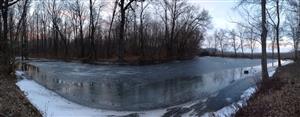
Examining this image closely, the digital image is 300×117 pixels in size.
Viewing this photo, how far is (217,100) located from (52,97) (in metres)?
7.31

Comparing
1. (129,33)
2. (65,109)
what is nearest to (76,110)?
(65,109)

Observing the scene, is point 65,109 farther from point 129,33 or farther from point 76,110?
point 129,33

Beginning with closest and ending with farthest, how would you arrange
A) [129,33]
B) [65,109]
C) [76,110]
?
[65,109], [76,110], [129,33]

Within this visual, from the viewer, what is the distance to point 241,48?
10806 cm

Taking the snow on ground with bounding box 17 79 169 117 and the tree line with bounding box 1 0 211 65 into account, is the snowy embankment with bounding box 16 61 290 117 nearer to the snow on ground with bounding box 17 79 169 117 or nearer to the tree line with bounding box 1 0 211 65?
the snow on ground with bounding box 17 79 169 117

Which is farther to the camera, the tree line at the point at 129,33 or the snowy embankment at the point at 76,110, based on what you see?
the tree line at the point at 129,33

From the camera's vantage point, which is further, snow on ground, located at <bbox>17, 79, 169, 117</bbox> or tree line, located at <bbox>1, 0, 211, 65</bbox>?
tree line, located at <bbox>1, 0, 211, 65</bbox>

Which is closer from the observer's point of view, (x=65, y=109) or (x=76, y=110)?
(x=65, y=109)

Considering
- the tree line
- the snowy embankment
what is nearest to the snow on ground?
the snowy embankment

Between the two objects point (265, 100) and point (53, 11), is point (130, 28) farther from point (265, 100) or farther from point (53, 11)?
point (265, 100)

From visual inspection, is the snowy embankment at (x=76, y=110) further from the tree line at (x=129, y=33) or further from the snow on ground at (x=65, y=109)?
the tree line at (x=129, y=33)

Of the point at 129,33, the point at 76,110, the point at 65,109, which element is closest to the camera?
the point at 65,109

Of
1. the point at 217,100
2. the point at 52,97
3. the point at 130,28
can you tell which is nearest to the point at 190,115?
the point at 217,100

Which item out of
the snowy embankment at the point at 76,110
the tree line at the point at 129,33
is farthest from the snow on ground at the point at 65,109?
the tree line at the point at 129,33
